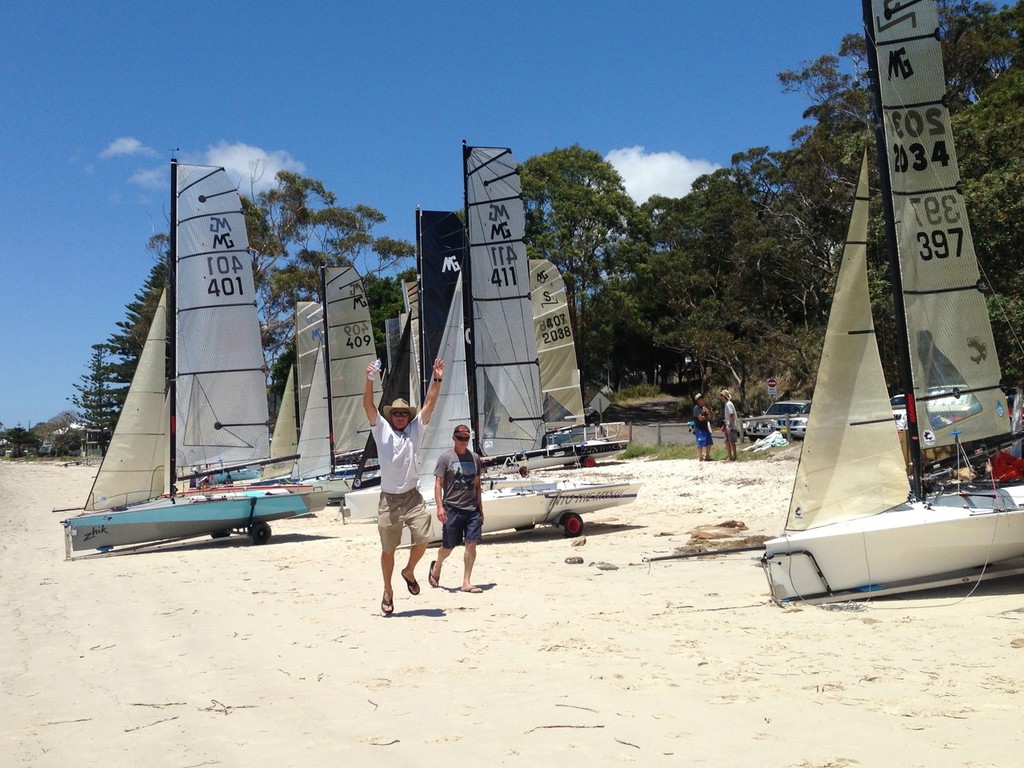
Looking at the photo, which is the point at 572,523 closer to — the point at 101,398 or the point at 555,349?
the point at 555,349

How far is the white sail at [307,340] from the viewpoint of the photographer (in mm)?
26562

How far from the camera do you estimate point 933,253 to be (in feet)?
29.0

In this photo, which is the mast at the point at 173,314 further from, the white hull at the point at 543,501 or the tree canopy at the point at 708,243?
the tree canopy at the point at 708,243

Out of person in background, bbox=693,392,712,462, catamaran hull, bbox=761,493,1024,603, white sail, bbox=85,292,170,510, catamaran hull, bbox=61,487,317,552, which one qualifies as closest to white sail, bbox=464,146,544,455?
catamaran hull, bbox=61,487,317,552

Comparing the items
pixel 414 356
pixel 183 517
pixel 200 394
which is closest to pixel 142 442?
pixel 200 394

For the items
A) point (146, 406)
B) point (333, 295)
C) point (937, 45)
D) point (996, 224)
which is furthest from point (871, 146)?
point (146, 406)

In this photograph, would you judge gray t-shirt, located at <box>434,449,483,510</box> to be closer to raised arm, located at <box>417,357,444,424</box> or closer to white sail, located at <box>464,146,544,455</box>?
raised arm, located at <box>417,357,444,424</box>

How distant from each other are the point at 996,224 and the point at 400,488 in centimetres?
1882

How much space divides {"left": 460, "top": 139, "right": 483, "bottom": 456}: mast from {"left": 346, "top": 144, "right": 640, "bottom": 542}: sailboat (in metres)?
0.02

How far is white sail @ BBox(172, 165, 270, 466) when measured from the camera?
16.1m

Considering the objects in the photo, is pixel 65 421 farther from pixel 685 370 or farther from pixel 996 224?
pixel 996 224

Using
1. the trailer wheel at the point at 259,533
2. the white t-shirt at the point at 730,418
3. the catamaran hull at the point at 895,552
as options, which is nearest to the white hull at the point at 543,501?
the trailer wheel at the point at 259,533

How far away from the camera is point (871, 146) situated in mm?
27281

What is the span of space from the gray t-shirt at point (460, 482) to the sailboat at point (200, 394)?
6.83 metres
